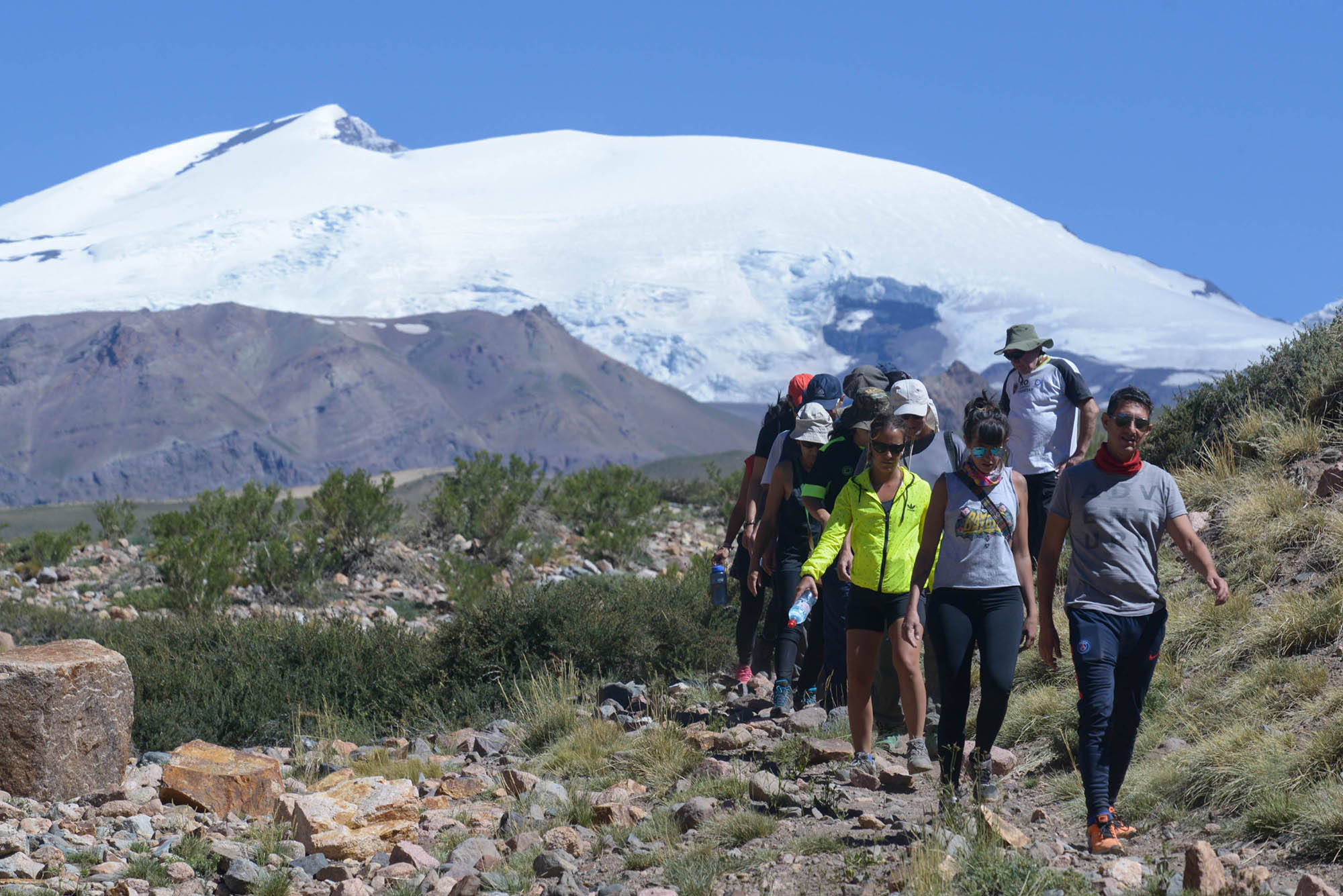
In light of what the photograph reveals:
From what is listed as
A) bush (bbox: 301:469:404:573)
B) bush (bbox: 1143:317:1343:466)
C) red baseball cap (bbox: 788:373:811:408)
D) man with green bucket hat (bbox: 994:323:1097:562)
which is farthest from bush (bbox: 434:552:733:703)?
bush (bbox: 301:469:404:573)

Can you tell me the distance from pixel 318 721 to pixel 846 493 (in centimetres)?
441

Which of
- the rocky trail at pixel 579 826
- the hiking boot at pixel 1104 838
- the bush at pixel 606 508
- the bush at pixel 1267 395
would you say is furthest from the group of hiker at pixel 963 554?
the bush at pixel 606 508

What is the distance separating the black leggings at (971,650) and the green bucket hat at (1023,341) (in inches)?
109

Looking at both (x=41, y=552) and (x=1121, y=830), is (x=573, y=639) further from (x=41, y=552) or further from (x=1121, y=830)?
(x=41, y=552)

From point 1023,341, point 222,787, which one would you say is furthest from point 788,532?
point 222,787

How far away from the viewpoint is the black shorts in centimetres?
592

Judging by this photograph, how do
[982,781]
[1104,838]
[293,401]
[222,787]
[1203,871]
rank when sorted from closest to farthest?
[1203,871] → [1104,838] → [982,781] → [222,787] → [293,401]

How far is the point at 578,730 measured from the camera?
7.58 metres

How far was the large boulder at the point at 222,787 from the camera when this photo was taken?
21.7 feet

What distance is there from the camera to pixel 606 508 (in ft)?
71.5

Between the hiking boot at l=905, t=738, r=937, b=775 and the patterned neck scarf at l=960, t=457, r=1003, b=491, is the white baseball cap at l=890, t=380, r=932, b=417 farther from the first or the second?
the hiking boot at l=905, t=738, r=937, b=775

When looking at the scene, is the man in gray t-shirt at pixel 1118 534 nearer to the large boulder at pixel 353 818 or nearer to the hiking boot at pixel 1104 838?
the hiking boot at pixel 1104 838

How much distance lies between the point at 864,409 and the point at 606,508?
15.3 m

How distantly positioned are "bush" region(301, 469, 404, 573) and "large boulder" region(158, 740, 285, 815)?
985 cm
